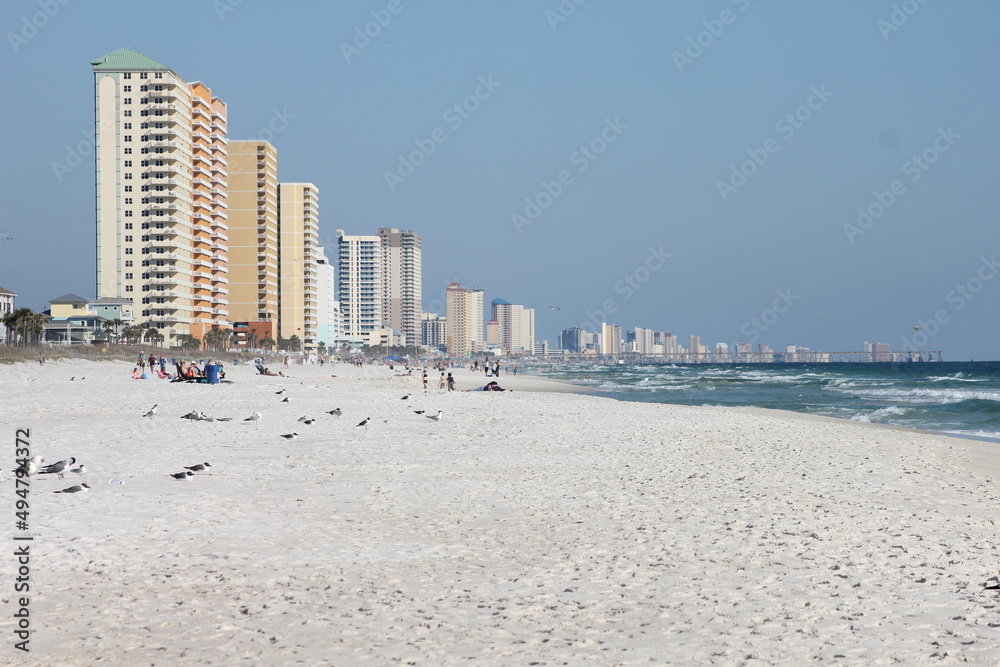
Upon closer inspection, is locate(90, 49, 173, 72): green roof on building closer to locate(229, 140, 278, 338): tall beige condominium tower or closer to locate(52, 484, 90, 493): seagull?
locate(229, 140, 278, 338): tall beige condominium tower

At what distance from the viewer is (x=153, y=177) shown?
109 metres

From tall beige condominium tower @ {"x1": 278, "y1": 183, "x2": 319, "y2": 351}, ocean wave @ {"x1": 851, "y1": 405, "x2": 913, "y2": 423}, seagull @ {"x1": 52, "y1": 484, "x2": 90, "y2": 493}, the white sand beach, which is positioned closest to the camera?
the white sand beach

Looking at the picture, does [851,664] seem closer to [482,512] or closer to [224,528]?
[482,512]

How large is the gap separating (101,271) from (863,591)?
117 m

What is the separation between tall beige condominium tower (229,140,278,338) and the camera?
140125 mm

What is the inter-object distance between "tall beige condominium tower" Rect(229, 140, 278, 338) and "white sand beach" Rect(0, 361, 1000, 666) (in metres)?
129

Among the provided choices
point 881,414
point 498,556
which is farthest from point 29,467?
point 881,414

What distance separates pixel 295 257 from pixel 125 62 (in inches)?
1998

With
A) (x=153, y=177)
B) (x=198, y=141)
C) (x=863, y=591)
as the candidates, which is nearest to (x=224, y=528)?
(x=863, y=591)

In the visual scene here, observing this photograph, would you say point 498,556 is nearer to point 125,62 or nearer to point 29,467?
point 29,467

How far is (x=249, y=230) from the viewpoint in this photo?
140m

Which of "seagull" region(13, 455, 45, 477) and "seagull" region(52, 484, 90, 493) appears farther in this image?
"seagull" region(13, 455, 45, 477)

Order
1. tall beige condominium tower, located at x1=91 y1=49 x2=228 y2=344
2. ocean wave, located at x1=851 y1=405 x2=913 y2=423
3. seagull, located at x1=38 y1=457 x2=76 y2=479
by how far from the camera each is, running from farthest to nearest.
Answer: tall beige condominium tower, located at x1=91 y1=49 x2=228 y2=344 → ocean wave, located at x1=851 y1=405 x2=913 y2=423 → seagull, located at x1=38 y1=457 x2=76 y2=479

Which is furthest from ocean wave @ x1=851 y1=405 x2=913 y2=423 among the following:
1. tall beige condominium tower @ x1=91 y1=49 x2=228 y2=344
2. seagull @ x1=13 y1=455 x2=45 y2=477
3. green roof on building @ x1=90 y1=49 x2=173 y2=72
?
green roof on building @ x1=90 y1=49 x2=173 y2=72
